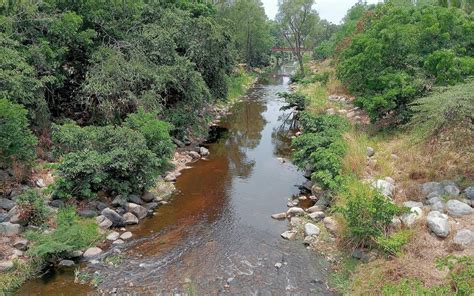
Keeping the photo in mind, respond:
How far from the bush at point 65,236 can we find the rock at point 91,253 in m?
0.16

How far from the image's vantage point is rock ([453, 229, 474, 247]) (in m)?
8.01

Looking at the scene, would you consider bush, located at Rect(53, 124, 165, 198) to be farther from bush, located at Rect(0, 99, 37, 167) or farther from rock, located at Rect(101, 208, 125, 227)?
bush, located at Rect(0, 99, 37, 167)

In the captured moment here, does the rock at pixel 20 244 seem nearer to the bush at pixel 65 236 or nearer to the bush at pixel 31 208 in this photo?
the bush at pixel 65 236

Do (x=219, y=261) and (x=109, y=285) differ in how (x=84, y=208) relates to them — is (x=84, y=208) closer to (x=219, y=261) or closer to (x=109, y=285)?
(x=109, y=285)

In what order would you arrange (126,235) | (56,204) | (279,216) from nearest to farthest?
1. (126,235)
2. (56,204)
3. (279,216)

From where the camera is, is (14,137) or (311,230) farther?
(311,230)

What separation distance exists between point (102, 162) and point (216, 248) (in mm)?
3908

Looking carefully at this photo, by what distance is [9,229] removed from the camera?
29.0ft

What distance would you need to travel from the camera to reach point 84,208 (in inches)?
407

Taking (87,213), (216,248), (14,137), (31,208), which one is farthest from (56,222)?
(216,248)

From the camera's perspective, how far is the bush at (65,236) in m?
8.27

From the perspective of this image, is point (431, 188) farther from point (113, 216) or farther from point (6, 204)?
point (6, 204)

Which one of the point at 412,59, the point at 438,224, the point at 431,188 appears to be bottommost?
the point at 438,224

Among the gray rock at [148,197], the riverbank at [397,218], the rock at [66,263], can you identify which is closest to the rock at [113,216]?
the gray rock at [148,197]
